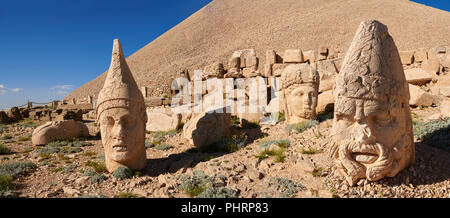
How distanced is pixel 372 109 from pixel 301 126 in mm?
3425

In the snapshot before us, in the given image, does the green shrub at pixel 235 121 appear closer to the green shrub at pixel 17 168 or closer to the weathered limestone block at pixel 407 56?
the green shrub at pixel 17 168

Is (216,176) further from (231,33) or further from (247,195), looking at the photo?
(231,33)

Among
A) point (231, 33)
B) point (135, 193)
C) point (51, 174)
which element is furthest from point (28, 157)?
point (231, 33)

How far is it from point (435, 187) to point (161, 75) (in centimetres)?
2976

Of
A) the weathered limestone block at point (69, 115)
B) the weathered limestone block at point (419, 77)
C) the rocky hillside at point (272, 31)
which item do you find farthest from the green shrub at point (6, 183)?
the rocky hillside at point (272, 31)

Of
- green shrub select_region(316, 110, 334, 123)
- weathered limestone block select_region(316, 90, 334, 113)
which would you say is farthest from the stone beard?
weathered limestone block select_region(316, 90, 334, 113)

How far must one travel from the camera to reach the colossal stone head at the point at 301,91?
714 cm

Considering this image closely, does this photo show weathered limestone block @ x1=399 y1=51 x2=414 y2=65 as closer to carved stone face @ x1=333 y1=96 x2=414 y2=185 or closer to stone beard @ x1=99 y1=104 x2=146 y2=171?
carved stone face @ x1=333 y1=96 x2=414 y2=185

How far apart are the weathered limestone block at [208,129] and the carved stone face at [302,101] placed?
75.0 inches

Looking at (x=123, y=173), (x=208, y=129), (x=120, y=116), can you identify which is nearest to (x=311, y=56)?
(x=208, y=129)

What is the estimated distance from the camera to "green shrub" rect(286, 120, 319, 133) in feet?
22.2

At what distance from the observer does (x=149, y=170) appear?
18.4ft

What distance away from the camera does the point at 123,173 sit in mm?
5199

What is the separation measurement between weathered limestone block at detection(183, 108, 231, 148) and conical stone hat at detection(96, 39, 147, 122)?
1.96 m
